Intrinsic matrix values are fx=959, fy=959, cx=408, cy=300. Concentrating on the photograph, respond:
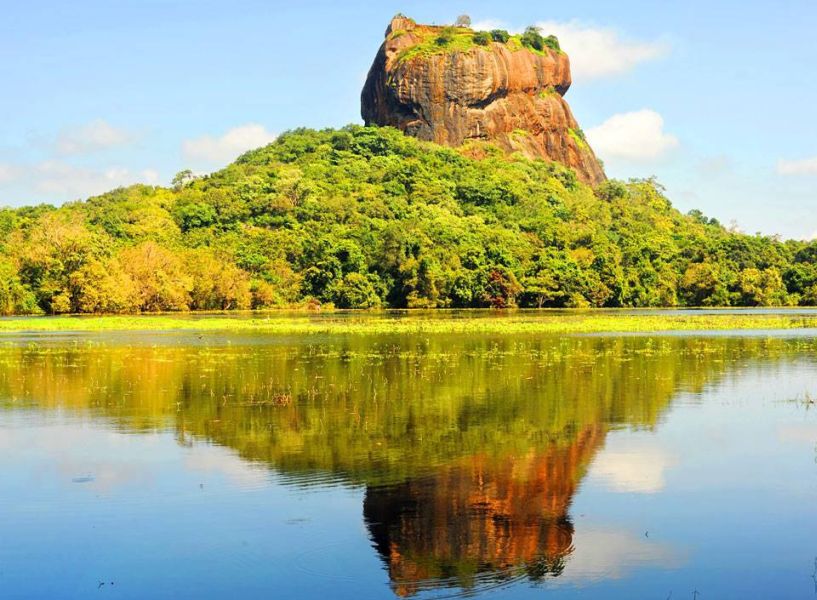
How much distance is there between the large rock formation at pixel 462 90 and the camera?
14788cm

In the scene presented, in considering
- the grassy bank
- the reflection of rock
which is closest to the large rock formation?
the grassy bank

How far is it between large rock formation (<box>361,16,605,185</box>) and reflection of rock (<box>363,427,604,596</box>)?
13625 cm

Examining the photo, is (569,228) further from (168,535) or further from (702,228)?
(168,535)

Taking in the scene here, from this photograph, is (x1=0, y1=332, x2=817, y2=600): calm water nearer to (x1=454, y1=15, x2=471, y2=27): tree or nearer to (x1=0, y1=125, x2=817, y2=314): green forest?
(x1=0, y1=125, x2=817, y2=314): green forest

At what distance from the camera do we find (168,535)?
483 inches

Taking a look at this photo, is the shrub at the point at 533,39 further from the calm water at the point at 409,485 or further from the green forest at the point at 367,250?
the calm water at the point at 409,485

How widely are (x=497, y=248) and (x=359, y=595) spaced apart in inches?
3455

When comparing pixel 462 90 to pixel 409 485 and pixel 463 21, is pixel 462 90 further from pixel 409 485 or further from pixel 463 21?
pixel 409 485

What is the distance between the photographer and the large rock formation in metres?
148

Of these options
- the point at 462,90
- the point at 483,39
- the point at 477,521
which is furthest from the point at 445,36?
the point at 477,521

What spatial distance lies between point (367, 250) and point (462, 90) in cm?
5989

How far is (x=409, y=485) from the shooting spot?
1454 cm

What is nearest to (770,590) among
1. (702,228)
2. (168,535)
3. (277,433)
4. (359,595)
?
(359,595)

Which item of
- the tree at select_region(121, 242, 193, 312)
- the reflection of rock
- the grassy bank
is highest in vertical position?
the tree at select_region(121, 242, 193, 312)
